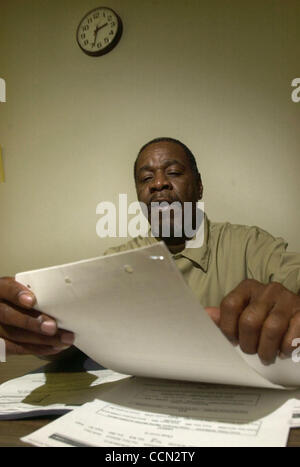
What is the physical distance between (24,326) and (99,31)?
5.15 ft

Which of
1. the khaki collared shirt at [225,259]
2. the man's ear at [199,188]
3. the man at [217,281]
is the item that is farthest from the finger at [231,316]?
the man's ear at [199,188]

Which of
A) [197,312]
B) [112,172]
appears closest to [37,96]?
[112,172]

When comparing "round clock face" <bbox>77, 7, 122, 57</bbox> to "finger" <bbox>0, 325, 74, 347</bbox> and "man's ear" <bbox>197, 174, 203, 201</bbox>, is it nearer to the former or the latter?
"man's ear" <bbox>197, 174, 203, 201</bbox>

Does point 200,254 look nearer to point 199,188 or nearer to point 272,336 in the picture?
point 199,188

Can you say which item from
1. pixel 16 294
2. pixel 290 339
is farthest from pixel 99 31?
pixel 290 339

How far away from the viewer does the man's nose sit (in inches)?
46.5

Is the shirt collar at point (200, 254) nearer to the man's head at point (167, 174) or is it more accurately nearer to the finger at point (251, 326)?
the man's head at point (167, 174)

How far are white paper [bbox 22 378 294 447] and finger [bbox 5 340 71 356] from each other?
103 mm

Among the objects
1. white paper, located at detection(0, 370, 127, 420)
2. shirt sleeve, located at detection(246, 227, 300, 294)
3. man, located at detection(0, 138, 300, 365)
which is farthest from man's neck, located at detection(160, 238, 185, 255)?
white paper, located at detection(0, 370, 127, 420)

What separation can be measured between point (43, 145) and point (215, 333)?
61.1 inches

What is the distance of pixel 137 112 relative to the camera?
1.47 m

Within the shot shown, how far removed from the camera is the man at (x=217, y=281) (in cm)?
32

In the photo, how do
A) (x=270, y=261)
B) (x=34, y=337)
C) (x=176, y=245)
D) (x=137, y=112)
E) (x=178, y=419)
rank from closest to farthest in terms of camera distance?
(x=178, y=419), (x=34, y=337), (x=270, y=261), (x=176, y=245), (x=137, y=112)
